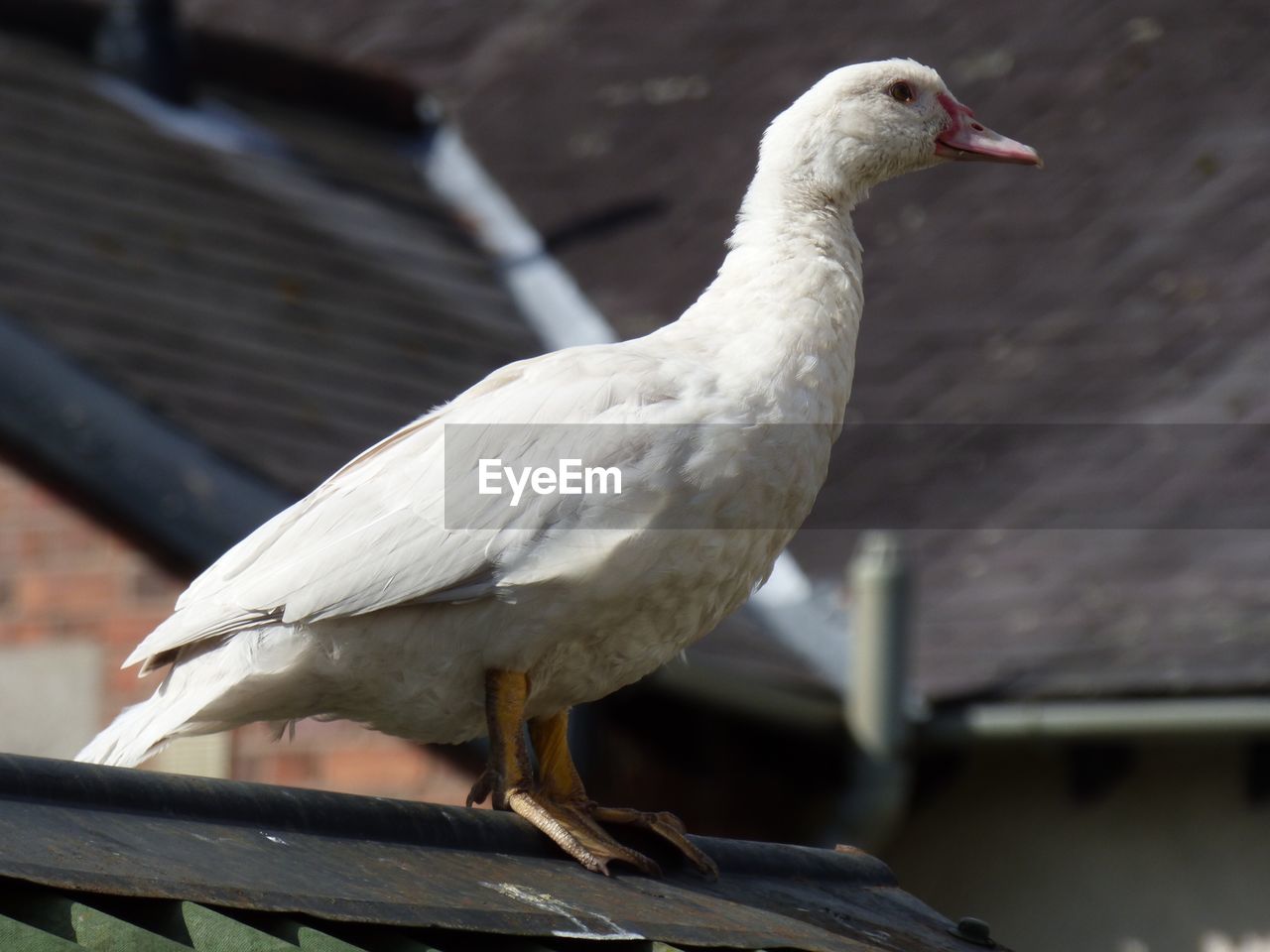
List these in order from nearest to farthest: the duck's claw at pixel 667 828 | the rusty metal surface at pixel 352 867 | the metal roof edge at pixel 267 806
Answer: the rusty metal surface at pixel 352 867 → the metal roof edge at pixel 267 806 → the duck's claw at pixel 667 828

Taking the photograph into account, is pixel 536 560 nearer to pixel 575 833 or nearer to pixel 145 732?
pixel 575 833

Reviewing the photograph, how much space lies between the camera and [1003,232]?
9.14 metres

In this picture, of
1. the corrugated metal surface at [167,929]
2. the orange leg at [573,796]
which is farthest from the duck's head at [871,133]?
the corrugated metal surface at [167,929]

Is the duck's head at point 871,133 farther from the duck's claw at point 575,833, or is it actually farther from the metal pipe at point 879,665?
the metal pipe at point 879,665

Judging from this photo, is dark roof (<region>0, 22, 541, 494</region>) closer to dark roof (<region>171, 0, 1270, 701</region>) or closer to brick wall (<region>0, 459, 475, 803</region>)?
brick wall (<region>0, 459, 475, 803</region>)

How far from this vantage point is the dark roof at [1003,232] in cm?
723

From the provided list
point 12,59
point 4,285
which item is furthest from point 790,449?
point 12,59

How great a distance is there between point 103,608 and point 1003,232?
4.30m

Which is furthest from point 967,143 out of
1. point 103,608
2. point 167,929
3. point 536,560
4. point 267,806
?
point 103,608

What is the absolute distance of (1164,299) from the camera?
8391 mm

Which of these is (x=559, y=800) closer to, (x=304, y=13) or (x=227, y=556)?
(x=227, y=556)

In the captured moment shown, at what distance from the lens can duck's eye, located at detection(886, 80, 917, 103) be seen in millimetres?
4699

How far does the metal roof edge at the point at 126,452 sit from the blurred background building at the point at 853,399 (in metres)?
0.01

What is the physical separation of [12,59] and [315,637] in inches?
241
